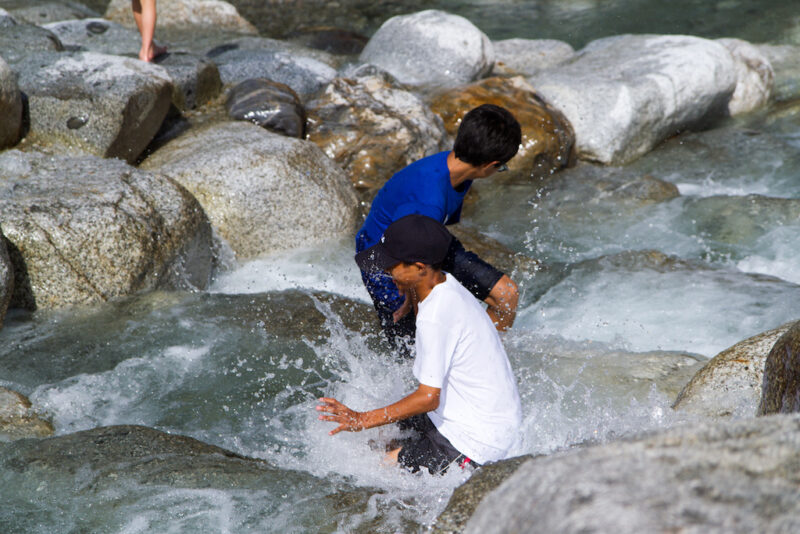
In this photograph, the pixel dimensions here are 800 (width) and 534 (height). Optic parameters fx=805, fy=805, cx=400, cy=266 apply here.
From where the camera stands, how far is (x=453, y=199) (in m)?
4.32

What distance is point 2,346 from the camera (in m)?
5.39

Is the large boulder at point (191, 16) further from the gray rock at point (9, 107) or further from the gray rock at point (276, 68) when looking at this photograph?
the gray rock at point (9, 107)

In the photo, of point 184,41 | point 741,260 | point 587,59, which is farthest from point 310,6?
point 741,260

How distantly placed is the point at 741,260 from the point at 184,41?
26.6ft

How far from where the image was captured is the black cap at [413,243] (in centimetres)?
318

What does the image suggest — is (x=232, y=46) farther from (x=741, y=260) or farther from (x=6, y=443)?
(x=6, y=443)

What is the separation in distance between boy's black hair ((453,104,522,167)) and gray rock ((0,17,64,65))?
20.5 ft

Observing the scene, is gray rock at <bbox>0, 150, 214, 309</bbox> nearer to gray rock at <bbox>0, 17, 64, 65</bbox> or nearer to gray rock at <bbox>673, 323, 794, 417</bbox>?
gray rock at <bbox>0, 17, 64, 65</bbox>

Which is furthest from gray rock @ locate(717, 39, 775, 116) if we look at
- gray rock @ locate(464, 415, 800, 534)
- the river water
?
gray rock @ locate(464, 415, 800, 534)

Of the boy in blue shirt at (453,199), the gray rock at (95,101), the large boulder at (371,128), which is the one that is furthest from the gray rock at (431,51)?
the boy in blue shirt at (453,199)

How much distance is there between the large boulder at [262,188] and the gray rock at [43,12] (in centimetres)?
586

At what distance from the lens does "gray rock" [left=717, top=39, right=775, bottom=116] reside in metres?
11.0

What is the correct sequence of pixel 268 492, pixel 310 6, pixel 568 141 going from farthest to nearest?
pixel 310 6, pixel 568 141, pixel 268 492

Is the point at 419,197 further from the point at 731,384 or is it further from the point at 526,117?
the point at 526,117
